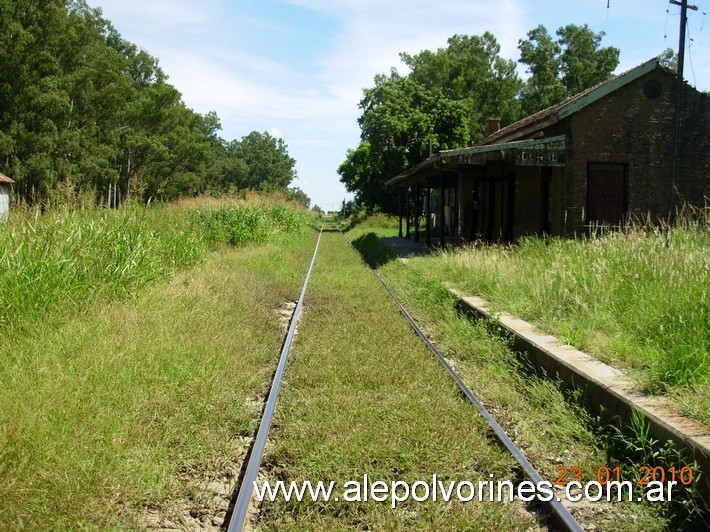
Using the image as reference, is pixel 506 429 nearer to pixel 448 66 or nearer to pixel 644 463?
pixel 644 463

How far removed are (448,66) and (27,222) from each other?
54.0 metres

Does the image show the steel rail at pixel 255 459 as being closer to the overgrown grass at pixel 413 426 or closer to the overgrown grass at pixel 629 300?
the overgrown grass at pixel 413 426

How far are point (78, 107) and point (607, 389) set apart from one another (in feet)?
161

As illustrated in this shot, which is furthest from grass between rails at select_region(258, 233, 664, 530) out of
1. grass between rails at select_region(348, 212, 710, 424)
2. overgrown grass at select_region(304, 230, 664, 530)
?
grass between rails at select_region(348, 212, 710, 424)

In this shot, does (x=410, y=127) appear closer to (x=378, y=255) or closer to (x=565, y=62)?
(x=378, y=255)

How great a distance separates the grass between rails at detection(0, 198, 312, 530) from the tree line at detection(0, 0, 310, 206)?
528 inches

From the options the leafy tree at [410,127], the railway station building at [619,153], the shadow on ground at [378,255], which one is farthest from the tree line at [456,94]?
the railway station building at [619,153]

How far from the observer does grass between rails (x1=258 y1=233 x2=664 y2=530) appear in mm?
3543

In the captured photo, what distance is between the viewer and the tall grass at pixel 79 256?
6.54m

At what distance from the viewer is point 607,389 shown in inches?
192

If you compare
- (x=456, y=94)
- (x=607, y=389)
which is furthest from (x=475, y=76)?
(x=607, y=389)

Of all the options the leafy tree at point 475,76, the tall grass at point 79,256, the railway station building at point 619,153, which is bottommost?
the tall grass at point 79,256

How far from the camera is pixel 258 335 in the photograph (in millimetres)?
7879

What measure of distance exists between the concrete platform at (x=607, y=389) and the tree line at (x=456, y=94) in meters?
30.7
